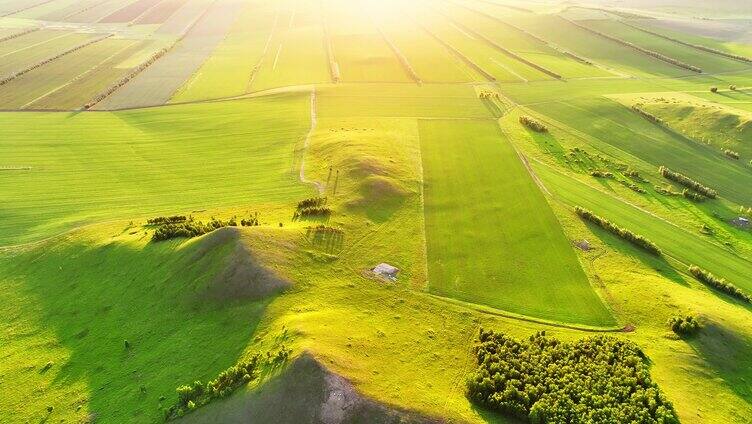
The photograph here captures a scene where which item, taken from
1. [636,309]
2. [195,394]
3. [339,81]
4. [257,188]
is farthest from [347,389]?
[339,81]

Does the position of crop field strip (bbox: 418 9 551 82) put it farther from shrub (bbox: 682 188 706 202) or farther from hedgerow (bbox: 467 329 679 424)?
hedgerow (bbox: 467 329 679 424)

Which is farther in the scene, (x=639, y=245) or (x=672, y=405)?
(x=639, y=245)

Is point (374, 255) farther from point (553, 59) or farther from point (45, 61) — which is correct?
point (45, 61)

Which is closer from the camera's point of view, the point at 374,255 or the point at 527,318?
the point at 527,318

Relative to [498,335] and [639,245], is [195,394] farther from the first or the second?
[639,245]

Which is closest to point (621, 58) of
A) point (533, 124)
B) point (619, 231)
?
point (533, 124)
